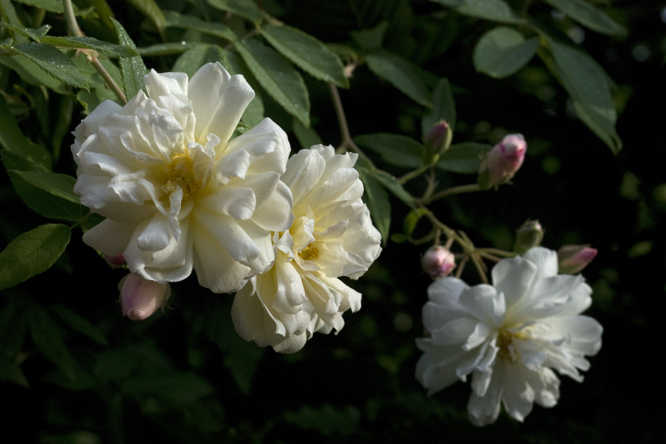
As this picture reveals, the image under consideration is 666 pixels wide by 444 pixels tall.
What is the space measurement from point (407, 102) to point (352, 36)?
6.7 inches

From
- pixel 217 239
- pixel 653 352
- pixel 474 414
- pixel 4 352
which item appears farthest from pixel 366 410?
pixel 217 239

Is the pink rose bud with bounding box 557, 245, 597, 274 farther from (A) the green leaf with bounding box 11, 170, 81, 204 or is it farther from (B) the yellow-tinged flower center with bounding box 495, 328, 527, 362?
(A) the green leaf with bounding box 11, 170, 81, 204

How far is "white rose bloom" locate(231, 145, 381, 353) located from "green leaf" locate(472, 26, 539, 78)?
0.43 meters

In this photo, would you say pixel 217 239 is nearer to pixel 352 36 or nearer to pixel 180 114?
pixel 180 114

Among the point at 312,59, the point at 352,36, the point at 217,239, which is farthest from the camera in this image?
the point at 352,36

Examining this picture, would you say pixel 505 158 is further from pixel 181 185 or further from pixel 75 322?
pixel 75 322

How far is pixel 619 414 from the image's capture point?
3.49ft

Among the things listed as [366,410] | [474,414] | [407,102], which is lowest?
[366,410]

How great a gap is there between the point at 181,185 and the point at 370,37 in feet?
1.90

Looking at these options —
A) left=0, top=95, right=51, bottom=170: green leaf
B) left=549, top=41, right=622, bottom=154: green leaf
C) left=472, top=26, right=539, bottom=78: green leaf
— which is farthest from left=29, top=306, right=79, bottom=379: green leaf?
left=549, top=41, right=622, bottom=154: green leaf

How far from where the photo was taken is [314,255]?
0.44 meters

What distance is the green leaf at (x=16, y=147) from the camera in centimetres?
49

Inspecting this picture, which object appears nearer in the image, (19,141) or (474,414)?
(19,141)

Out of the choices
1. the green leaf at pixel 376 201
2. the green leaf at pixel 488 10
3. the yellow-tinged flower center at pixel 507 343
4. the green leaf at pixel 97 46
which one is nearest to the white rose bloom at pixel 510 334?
the yellow-tinged flower center at pixel 507 343
